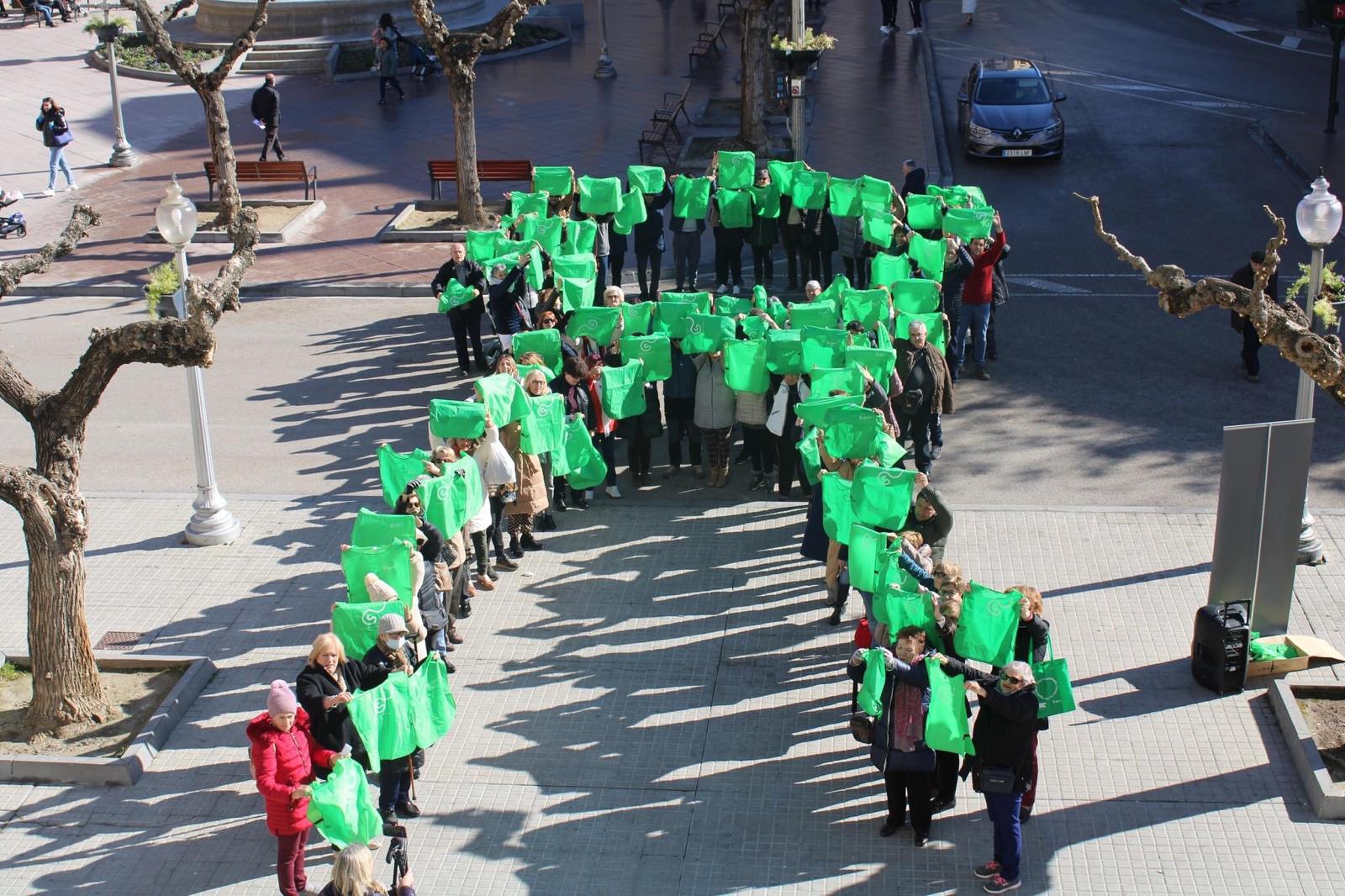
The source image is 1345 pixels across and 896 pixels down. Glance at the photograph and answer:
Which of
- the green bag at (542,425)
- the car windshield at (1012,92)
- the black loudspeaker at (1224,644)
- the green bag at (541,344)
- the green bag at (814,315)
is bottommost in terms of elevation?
the black loudspeaker at (1224,644)

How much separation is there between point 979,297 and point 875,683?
860 cm

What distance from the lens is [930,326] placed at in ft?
51.7

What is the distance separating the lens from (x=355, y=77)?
34969 mm

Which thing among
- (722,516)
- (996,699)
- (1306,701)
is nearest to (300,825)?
(996,699)

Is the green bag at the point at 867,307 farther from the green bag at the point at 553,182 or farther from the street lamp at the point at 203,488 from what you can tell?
the street lamp at the point at 203,488

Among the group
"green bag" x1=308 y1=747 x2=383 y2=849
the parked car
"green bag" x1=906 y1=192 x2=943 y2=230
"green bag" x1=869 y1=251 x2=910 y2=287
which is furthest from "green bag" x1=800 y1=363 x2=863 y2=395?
the parked car

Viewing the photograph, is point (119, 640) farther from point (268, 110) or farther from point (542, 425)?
point (268, 110)

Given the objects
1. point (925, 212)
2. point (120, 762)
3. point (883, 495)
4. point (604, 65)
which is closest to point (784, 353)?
point (883, 495)

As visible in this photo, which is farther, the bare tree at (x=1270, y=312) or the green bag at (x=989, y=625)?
the bare tree at (x=1270, y=312)

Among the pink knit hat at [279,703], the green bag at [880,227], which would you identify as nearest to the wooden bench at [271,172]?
the green bag at [880,227]

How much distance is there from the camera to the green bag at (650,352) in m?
15.0

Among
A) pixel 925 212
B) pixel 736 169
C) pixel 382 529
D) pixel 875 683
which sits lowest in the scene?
pixel 875 683

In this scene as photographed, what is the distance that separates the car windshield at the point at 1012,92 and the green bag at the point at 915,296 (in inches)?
516

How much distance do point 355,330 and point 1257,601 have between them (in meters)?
12.5
